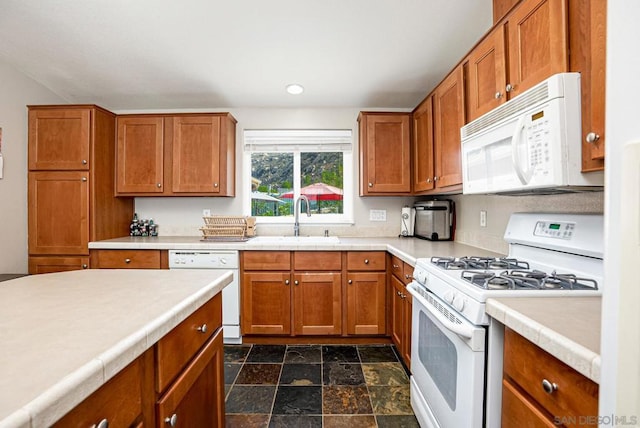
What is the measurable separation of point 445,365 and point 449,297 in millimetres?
322

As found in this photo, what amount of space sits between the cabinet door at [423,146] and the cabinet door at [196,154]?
1.86 metres

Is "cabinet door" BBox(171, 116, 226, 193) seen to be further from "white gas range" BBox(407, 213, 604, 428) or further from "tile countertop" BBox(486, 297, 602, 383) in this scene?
"tile countertop" BBox(486, 297, 602, 383)

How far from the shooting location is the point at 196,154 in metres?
2.81

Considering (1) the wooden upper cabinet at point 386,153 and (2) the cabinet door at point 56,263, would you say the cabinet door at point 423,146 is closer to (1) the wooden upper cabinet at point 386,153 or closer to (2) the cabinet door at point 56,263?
(1) the wooden upper cabinet at point 386,153

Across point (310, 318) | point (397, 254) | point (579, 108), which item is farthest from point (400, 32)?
point (310, 318)

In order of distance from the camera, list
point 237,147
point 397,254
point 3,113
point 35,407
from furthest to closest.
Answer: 1. point 237,147
2. point 3,113
3. point 397,254
4. point 35,407

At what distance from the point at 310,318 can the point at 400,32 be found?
223 cm

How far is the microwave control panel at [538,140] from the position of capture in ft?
3.52

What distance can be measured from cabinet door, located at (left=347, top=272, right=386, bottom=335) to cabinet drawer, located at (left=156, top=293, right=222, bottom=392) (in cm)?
148

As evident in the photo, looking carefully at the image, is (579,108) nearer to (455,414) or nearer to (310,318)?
(455,414)

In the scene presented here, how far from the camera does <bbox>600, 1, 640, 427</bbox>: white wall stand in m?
0.45

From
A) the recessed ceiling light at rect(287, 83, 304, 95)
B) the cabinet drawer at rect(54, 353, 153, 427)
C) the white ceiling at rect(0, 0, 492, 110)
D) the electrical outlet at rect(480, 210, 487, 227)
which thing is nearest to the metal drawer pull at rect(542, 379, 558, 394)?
the cabinet drawer at rect(54, 353, 153, 427)

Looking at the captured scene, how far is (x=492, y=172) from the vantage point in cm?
142

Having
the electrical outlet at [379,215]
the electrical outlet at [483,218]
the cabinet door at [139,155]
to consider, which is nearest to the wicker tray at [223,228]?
the cabinet door at [139,155]
